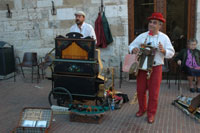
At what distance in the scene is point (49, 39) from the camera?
308 inches

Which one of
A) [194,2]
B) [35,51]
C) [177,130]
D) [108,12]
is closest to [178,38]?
[194,2]

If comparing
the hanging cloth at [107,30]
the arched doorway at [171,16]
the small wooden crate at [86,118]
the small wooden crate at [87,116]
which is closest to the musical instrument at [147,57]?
the small wooden crate at [87,116]

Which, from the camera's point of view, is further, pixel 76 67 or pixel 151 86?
pixel 76 67

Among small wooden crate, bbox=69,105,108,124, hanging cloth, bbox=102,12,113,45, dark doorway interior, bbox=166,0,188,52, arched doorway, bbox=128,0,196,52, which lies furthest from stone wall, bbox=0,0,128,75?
small wooden crate, bbox=69,105,108,124

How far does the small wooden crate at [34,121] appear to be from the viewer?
3.57 metres

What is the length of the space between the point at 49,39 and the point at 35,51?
2.26ft

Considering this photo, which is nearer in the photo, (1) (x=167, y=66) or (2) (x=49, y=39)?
(1) (x=167, y=66)

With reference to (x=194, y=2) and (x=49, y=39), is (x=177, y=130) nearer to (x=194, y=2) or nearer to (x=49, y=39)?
(x=194, y=2)

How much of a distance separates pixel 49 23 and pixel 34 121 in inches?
183

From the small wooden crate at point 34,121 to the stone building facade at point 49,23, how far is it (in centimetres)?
382

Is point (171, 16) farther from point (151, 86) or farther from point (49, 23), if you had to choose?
point (49, 23)

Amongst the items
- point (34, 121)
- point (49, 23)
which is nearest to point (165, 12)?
point (49, 23)

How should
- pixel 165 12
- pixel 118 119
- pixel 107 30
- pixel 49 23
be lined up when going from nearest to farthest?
pixel 118 119 < pixel 165 12 < pixel 107 30 < pixel 49 23

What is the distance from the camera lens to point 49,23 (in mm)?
7715
